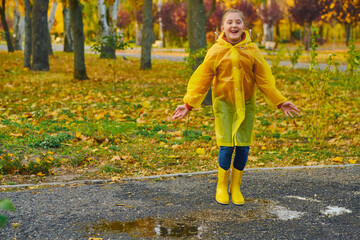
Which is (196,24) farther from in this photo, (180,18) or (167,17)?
(167,17)

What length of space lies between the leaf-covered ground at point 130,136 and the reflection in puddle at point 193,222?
5.36ft

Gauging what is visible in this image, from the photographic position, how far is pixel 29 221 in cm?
405

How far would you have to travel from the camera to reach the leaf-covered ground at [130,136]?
6.01 m

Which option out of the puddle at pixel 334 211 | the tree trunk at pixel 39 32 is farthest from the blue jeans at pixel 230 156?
the tree trunk at pixel 39 32

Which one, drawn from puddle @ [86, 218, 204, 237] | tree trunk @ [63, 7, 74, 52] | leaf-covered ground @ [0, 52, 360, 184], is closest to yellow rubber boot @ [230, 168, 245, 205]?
puddle @ [86, 218, 204, 237]

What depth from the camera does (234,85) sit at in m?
4.07

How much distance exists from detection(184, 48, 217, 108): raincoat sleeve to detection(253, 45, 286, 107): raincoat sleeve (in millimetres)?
400

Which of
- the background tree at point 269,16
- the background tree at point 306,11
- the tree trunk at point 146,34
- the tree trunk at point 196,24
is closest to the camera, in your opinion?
the tree trunk at point 196,24

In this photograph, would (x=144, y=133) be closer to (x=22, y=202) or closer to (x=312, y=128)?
(x=312, y=128)

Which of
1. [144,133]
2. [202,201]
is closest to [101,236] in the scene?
[202,201]

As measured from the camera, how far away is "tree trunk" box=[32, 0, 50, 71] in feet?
53.1

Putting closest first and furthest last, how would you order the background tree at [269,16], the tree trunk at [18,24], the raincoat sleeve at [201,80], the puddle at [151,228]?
the puddle at [151,228]
the raincoat sleeve at [201,80]
the tree trunk at [18,24]
the background tree at [269,16]

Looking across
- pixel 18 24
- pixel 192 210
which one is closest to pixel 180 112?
pixel 192 210

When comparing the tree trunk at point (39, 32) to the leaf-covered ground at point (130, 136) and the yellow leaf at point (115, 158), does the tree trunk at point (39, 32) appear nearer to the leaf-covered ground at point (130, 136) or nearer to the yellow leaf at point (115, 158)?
the leaf-covered ground at point (130, 136)
